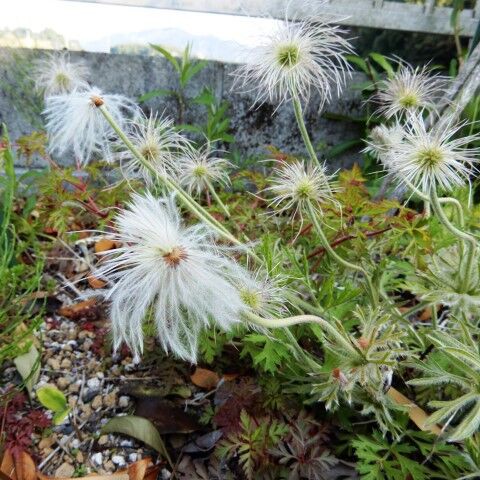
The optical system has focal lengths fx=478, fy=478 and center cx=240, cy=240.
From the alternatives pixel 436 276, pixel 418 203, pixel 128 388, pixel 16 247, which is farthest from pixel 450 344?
pixel 16 247

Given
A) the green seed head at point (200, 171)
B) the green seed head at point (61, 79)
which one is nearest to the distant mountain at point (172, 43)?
the green seed head at point (61, 79)

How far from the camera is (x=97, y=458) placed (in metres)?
1.24

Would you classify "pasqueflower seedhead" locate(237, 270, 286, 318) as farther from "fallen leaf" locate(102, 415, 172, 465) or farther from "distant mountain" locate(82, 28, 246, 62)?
"distant mountain" locate(82, 28, 246, 62)

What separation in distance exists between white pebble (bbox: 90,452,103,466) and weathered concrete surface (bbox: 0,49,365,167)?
1587 mm

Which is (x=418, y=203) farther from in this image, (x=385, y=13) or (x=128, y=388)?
(x=128, y=388)

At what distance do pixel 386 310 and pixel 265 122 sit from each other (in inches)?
59.5

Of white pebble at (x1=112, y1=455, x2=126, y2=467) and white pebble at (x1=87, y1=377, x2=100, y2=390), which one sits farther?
white pebble at (x1=87, y1=377, x2=100, y2=390)

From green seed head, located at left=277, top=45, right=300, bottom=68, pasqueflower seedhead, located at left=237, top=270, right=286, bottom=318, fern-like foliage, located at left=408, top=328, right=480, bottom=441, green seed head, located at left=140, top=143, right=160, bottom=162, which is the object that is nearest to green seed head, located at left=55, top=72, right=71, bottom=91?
green seed head, located at left=140, top=143, right=160, bottom=162

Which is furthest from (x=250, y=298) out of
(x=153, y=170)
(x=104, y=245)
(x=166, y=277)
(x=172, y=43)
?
(x=172, y=43)

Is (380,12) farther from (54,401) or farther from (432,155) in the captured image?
(54,401)

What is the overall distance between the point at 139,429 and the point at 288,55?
40.6 inches

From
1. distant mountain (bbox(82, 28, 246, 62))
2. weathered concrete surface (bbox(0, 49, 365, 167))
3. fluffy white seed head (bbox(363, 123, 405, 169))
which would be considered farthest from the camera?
distant mountain (bbox(82, 28, 246, 62))

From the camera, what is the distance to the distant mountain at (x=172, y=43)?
2426 millimetres

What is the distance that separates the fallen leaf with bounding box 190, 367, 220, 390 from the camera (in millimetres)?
1377
